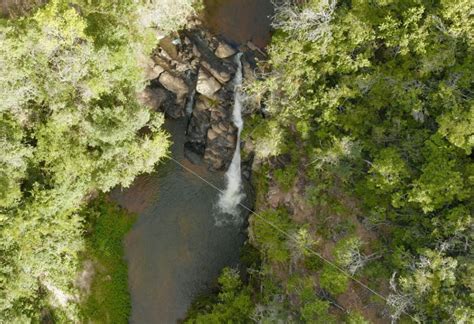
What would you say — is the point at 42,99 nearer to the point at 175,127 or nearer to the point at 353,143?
the point at 175,127

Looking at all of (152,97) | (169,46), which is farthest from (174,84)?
(169,46)

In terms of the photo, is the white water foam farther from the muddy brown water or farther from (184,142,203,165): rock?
(184,142,203,165): rock

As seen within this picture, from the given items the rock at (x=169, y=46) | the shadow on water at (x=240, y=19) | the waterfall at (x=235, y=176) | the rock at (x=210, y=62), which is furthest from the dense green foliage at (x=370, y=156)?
the rock at (x=169, y=46)

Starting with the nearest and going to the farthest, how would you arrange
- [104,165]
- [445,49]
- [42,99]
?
[445,49]
[42,99]
[104,165]

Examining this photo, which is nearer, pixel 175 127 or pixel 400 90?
pixel 400 90

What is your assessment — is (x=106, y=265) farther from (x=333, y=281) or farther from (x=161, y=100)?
(x=333, y=281)

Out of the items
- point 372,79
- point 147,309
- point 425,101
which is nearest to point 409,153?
point 425,101
